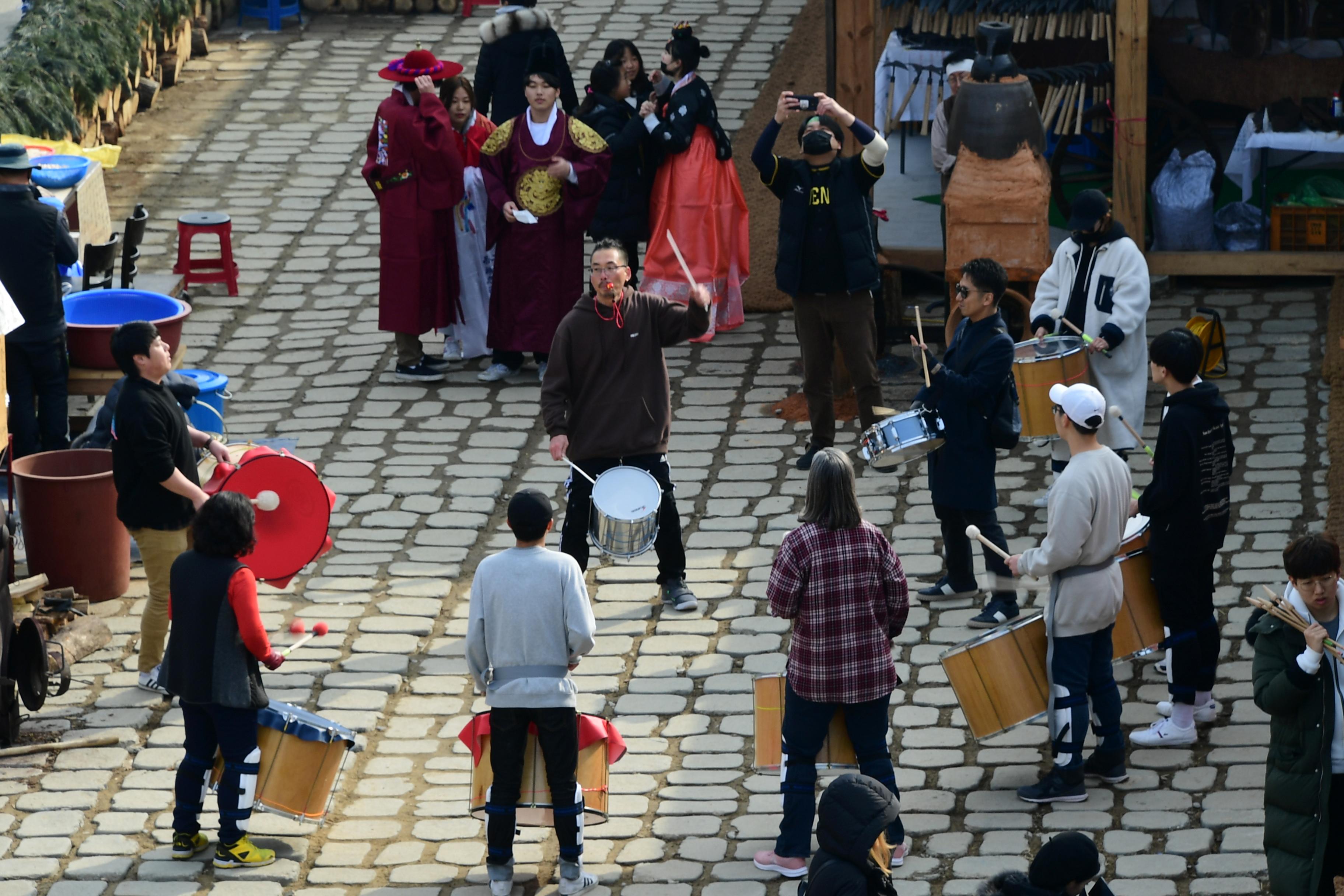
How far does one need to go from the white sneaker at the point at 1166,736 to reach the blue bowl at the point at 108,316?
19.1 feet

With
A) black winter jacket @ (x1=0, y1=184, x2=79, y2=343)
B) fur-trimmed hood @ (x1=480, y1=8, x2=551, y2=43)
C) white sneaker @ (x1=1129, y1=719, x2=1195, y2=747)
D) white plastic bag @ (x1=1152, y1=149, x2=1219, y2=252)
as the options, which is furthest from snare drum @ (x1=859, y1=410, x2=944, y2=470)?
fur-trimmed hood @ (x1=480, y1=8, x2=551, y2=43)

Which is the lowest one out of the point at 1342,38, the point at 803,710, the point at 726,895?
the point at 726,895

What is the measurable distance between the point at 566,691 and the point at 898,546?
3.39 m


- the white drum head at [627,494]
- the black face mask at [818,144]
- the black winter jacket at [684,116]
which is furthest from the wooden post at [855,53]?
the white drum head at [627,494]

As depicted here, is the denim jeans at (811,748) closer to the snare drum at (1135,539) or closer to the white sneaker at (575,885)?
the white sneaker at (575,885)

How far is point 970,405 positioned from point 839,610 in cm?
217

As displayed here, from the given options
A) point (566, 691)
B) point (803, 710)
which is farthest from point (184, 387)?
point (803, 710)

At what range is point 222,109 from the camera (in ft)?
54.0

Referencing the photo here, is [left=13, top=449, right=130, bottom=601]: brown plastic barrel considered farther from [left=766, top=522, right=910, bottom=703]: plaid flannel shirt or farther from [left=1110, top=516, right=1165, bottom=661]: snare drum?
[left=1110, top=516, right=1165, bottom=661]: snare drum

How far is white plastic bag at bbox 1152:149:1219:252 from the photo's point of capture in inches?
482

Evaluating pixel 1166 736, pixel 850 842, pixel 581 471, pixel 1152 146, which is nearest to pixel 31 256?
pixel 581 471

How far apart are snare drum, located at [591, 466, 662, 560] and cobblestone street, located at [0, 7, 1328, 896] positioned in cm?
55

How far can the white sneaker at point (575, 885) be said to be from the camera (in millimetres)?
7023

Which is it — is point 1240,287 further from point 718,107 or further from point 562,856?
point 562,856
